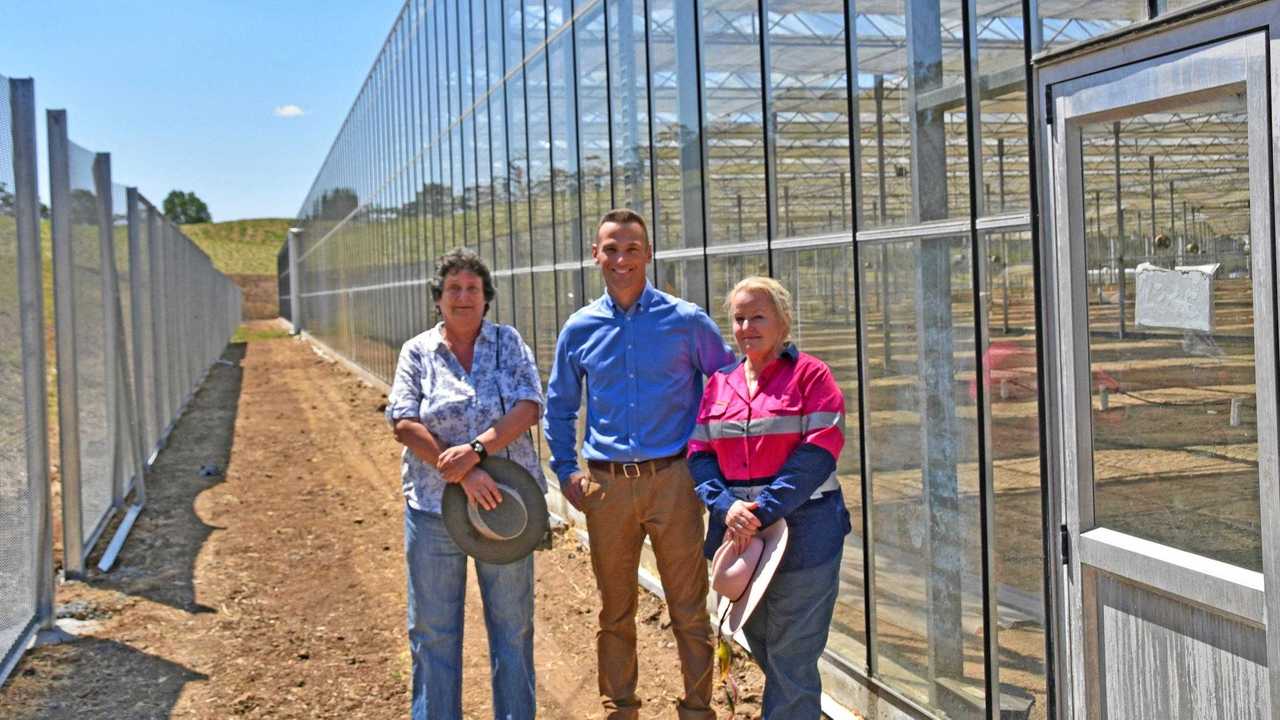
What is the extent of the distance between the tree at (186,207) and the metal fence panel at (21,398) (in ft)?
499

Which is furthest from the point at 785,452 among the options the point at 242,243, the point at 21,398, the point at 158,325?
the point at 242,243

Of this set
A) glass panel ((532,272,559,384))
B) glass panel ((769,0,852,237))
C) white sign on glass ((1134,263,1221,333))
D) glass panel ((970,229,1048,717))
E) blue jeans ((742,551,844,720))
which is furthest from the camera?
glass panel ((532,272,559,384))

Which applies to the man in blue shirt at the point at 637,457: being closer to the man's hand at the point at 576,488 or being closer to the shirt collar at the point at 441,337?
the man's hand at the point at 576,488

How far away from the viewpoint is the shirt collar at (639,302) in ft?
15.0

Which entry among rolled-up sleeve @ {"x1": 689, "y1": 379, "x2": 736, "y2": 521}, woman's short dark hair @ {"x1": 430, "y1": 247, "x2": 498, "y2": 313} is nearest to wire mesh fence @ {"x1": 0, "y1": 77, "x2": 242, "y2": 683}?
woman's short dark hair @ {"x1": 430, "y1": 247, "x2": 498, "y2": 313}

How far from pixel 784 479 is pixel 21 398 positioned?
441 cm

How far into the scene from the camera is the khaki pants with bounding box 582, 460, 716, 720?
4.52 metres

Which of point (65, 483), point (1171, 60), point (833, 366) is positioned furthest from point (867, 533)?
point (65, 483)

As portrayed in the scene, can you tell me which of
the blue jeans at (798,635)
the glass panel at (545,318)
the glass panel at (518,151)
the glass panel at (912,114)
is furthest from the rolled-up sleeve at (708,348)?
the glass panel at (518,151)

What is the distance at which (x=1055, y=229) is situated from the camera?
11.2 ft

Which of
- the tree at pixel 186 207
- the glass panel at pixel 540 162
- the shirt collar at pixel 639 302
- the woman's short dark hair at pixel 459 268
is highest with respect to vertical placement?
the tree at pixel 186 207

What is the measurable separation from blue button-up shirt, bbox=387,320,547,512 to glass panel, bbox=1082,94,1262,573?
78.1 inches

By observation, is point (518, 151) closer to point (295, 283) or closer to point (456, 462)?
point (456, 462)

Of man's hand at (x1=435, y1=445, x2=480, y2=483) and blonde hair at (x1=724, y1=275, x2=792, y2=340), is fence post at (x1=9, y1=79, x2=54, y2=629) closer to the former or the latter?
man's hand at (x1=435, y1=445, x2=480, y2=483)
